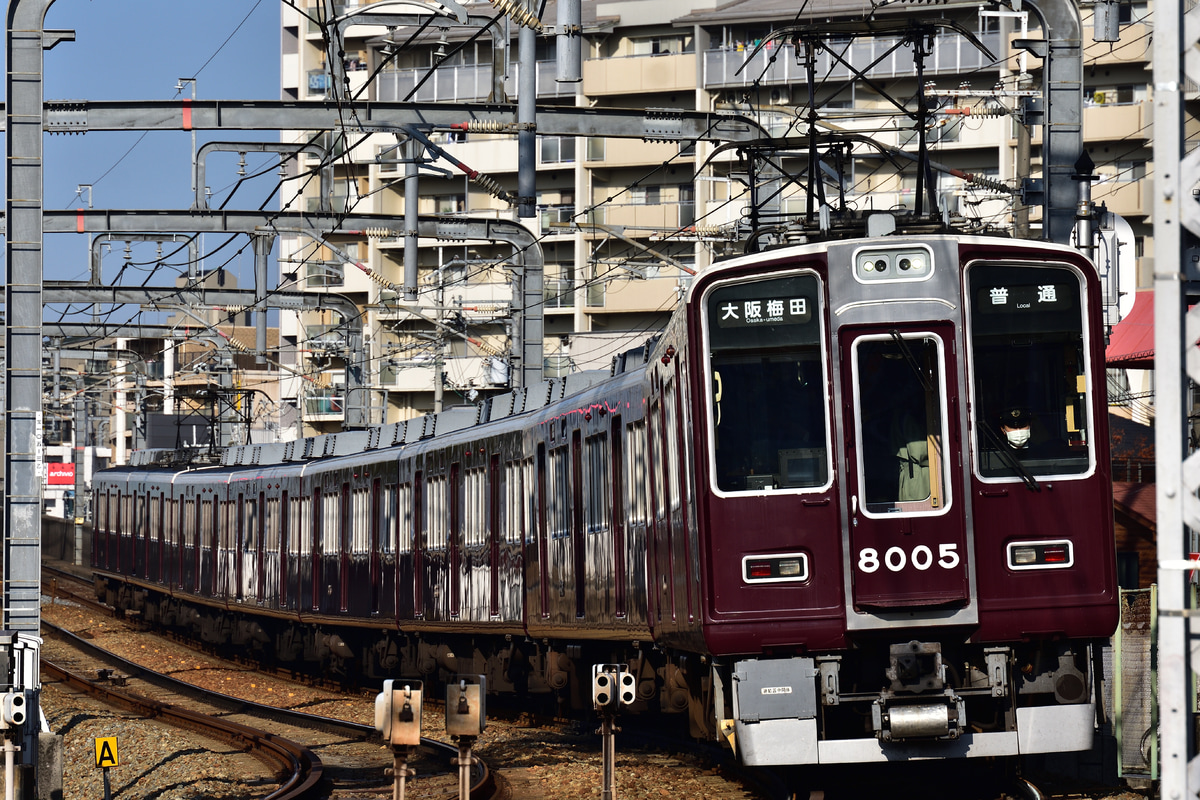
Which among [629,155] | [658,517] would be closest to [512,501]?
[658,517]

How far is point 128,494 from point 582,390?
22.5m

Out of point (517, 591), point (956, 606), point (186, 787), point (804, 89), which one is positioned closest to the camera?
point (956, 606)

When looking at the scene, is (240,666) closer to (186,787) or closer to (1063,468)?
(186,787)

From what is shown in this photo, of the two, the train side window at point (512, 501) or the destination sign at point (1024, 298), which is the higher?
the destination sign at point (1024, 298)

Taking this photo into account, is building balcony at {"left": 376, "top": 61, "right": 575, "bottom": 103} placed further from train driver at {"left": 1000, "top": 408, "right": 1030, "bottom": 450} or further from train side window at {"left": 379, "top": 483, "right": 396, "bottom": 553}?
train driver at {"left": 1000, "top": 408, "right": 1030, "bottom": 450}

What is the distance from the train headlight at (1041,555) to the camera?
8.20 meters

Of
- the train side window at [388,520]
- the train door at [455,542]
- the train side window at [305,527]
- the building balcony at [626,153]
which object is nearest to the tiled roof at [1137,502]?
the train door at [455,542]

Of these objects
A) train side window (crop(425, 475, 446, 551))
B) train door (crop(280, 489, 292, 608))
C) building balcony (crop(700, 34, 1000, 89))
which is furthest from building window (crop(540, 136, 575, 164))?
train side window (crop(425, 475, 446, 551))

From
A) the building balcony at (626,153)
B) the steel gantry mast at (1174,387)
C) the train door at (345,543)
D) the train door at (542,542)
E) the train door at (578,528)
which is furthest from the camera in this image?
the building balcony at (626,153)

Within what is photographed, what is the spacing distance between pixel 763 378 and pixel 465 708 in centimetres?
212

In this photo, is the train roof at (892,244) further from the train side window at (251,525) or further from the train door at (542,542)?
the train side window at (251,525)

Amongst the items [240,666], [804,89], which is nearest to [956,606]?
[240,666]

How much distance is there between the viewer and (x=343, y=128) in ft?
48.6

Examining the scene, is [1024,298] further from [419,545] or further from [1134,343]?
[419,545]
